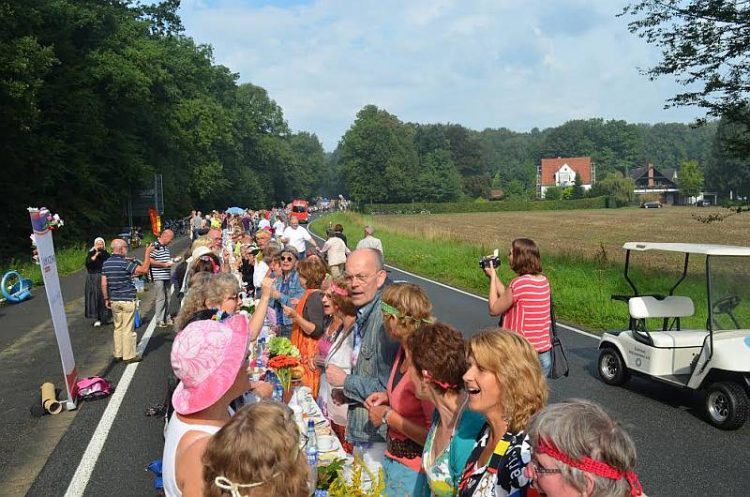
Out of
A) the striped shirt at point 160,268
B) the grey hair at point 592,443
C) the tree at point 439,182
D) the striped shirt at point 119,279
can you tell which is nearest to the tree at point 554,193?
the tree at point 439,182

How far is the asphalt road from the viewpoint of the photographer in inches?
218

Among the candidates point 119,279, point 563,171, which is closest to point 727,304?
point 119,279

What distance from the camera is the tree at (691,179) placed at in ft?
434

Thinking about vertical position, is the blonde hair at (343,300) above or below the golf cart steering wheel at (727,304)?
above

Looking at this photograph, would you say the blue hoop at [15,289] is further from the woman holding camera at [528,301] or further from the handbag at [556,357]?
Result: the handbag at [556,357]

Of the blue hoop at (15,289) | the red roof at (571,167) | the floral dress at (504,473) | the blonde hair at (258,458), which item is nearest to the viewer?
the blonde hair at (258,458)

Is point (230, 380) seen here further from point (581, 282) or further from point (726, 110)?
point (581, 282)

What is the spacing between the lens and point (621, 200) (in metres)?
119

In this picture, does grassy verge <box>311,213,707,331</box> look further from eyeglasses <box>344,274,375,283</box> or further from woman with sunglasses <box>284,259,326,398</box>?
eyeglasses <box>344,274,375,283</box>

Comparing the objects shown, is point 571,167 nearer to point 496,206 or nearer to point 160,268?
point 496,206

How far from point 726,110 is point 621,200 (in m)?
112

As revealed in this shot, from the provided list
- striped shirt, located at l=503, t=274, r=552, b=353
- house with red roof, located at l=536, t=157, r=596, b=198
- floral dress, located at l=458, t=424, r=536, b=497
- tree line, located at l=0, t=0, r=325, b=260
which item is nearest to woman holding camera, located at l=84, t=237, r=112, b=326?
striped shirt, located at l=503, t=274, r=552, b=353

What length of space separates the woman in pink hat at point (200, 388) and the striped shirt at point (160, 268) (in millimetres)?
9800

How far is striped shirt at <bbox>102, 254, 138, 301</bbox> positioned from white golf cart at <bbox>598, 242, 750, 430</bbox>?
279 inches
